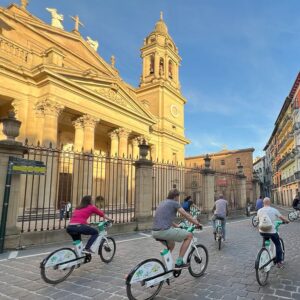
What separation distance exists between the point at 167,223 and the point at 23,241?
218 inches

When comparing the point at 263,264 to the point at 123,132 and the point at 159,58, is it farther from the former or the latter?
the point at 159,58

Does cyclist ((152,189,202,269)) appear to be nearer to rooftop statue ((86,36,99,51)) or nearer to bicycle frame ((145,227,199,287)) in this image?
bicycle frame ((145,227,199,287))

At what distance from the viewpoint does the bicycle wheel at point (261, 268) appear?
4.73 metres

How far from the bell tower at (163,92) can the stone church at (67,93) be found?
0.47ft

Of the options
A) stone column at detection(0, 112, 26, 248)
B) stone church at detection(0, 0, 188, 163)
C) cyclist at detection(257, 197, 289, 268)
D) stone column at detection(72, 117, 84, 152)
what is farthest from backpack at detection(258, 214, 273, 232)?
stone column at detection(72, 117, 84, 152)

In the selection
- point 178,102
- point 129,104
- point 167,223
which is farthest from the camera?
point 178,102

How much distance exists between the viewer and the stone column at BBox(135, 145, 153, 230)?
12.0 meters

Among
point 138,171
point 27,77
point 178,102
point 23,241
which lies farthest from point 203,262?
point 178,102

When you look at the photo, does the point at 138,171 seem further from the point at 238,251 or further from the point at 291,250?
the point at 291,250

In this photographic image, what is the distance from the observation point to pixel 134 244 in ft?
29.6

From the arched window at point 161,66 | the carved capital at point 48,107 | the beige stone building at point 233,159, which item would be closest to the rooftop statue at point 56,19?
the carved capital at point 48,107

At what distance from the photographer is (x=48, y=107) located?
1934 cm

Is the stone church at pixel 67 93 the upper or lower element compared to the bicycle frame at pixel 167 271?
upper

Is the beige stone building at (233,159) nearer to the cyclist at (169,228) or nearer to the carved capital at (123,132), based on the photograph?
the carved capital at (123,132)
